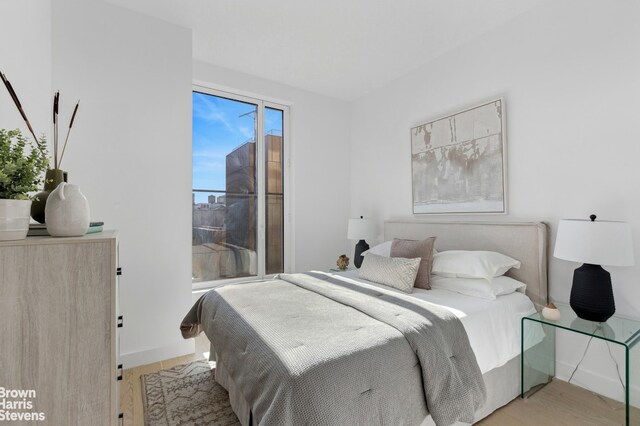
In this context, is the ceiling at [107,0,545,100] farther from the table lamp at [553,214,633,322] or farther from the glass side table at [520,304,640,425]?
the glass side table at [520,304,640,425]

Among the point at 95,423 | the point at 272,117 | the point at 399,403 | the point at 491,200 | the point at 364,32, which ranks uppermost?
the point at 364,32

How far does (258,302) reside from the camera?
198 cm

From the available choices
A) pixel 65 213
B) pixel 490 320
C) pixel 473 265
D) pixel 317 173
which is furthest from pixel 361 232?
pixel 65 213

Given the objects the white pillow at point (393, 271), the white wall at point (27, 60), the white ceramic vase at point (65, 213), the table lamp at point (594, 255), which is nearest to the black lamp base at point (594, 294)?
the table lamp at point (594, 255)

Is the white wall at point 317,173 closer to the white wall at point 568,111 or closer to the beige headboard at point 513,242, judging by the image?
the beige headboard at point 513,242

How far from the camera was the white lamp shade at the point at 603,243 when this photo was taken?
170 centimetres

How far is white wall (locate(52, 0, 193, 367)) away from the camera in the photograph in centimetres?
230

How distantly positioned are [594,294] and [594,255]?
0.27 m

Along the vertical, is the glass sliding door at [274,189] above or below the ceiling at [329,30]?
below

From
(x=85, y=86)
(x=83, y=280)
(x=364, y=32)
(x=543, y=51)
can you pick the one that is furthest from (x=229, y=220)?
(x=543, y=51)

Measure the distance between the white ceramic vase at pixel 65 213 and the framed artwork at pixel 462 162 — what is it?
9.08 feet

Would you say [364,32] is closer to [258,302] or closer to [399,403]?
[258,302]

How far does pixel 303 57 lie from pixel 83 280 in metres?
2.92

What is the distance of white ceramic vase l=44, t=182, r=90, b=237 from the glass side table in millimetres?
2372
